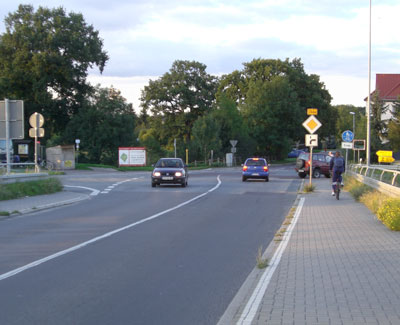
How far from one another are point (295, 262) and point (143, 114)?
77.9 meters

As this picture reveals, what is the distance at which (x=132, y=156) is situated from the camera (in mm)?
53312

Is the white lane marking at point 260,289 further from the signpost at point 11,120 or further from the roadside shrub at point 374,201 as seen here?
the signpost at point 11,120

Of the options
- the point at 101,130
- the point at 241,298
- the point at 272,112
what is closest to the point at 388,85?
the point at 272,112

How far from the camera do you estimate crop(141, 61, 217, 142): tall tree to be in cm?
8044

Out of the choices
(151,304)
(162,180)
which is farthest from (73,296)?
(162,180)

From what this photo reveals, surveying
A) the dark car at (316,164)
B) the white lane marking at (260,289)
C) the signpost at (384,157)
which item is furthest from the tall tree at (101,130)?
the white lane marking at (260,289)

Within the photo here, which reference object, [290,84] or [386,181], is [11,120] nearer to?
[386,181]

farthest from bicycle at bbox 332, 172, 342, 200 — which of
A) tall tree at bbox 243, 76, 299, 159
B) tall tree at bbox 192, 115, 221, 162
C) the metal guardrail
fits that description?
tall tree at bbox 243, 76, 299, 159

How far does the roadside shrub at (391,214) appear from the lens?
10.8 metres

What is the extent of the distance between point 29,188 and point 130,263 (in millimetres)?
13247

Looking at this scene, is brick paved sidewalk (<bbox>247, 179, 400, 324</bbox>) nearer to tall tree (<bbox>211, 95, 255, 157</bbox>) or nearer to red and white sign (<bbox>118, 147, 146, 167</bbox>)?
red and white sign (<bbox>118, 147, 146, 167</bbox>)

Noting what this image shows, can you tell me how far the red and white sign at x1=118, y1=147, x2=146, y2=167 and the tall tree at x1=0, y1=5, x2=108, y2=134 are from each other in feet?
33.2

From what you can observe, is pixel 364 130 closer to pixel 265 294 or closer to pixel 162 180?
pixel 162 180

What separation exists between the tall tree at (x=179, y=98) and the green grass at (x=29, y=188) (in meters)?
58.9
